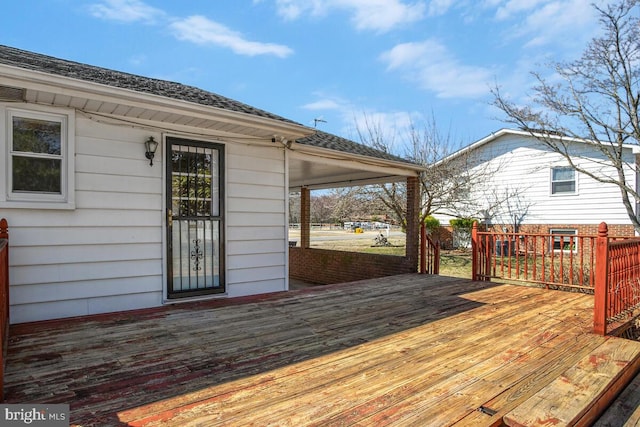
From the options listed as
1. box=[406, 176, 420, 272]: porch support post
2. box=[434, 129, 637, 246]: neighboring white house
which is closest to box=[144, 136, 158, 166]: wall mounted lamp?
box=[406, 176, 420, 272]: porch support post

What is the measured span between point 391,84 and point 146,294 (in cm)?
1367

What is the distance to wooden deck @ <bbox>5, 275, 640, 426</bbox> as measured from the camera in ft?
6.63

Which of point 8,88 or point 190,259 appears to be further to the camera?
point 190,259

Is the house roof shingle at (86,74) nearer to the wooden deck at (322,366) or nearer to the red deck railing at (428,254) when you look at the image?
the wooden deck at (322,366)

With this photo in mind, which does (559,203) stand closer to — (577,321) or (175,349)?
(577,321)

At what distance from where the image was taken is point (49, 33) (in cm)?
1027

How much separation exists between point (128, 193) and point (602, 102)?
36.8 ft

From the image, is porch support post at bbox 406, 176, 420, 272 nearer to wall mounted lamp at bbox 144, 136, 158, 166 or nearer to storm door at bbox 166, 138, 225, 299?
storm door at bbox 166, 138, 225, 299

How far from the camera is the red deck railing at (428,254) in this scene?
7591 millimetres

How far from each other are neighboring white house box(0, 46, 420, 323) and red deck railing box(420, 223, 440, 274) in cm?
327

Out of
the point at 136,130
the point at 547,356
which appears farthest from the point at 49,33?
the point at 547,356

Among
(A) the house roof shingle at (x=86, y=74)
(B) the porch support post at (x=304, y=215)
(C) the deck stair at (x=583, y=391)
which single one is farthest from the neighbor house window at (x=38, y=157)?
(B) the porch support post at (x=304, y=215)

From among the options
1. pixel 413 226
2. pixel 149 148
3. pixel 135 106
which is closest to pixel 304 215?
pixel 413 226

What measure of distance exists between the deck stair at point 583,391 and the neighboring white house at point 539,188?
935cm
